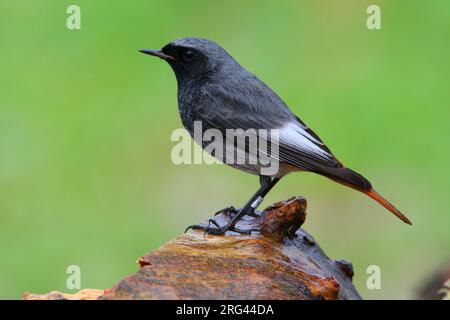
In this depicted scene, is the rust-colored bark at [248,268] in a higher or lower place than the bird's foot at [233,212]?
lower

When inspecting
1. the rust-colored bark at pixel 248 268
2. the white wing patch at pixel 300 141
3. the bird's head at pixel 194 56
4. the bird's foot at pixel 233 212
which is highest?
the bird's head at pixel 194 56

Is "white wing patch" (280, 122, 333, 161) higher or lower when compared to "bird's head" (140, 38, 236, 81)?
lower

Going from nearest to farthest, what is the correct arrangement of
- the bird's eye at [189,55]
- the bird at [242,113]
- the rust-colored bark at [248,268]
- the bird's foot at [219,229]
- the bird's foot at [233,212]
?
1. the rust-colored bark at [248,268]
2. the bird's foot at [219,229]
3. the bird at [242,113]
4. the bird's foot at [233,212]
5. the bird's eye at [189,55]

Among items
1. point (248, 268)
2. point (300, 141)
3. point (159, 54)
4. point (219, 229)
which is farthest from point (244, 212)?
point (159, 54)

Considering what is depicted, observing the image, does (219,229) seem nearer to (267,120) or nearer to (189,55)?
(267,120)

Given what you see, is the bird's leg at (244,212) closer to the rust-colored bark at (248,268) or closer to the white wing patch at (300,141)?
the rust-colored bark at (248,268)

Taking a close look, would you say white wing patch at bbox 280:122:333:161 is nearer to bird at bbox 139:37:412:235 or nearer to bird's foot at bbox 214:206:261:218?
bird at bbox 139:37:412:235

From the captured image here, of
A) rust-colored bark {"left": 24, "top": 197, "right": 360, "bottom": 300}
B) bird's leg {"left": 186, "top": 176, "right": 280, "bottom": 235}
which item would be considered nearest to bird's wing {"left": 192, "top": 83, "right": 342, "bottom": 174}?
bird's leg {"left": 186, "top": 176, "right": 280, "bottom": 235}

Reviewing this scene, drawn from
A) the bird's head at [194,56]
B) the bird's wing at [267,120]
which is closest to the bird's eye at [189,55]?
the bird's head at [194,56]
